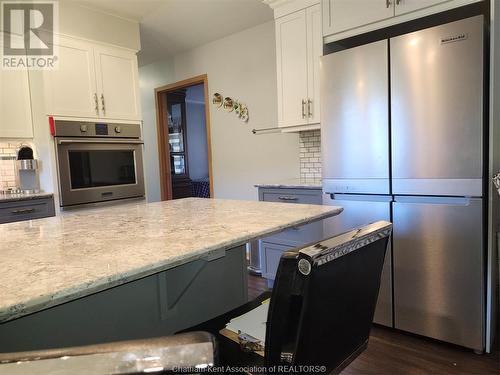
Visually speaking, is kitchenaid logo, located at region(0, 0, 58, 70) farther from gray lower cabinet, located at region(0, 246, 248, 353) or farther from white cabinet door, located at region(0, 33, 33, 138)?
gray lower cabinet, located at region(0, 246, 248, 353)

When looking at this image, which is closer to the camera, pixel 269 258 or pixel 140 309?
pixel 140 309

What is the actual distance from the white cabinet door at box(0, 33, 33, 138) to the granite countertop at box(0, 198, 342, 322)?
1.98 meters

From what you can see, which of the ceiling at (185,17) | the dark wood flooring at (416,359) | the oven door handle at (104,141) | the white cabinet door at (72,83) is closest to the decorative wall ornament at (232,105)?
the ceiling at (185,17)

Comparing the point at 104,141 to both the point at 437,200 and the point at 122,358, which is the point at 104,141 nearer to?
the point at 437,200

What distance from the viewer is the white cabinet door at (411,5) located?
6.34 ft

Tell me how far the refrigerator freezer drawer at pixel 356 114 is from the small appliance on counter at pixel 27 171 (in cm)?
245

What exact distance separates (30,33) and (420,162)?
10.2ft

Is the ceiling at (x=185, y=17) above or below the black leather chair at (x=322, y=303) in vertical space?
above

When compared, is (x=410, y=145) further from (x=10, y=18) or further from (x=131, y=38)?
(x=10, y=18)

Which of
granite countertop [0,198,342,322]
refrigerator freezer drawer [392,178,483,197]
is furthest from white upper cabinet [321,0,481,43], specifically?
granite countertop [0,198,342,322]

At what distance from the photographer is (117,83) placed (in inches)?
130

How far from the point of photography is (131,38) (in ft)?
11.0

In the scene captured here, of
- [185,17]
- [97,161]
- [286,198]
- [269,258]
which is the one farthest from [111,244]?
[185,17]

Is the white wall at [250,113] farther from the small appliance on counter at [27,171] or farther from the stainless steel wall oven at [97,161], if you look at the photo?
the small appliance on counter at [27,171]
